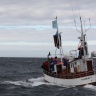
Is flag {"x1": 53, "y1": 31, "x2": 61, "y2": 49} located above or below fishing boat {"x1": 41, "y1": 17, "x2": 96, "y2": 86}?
above

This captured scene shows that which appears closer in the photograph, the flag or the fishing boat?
the fishing boat

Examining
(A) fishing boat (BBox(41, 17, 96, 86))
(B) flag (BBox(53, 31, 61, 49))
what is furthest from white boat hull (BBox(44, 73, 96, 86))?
(B) flag (BBox(53, 31, 61, 49))

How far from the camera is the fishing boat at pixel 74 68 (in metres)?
41.4

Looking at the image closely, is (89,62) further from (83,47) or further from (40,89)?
(40,89)

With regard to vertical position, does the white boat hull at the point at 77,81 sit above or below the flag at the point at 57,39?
below

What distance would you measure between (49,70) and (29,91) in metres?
9.18

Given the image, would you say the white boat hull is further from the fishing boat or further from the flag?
the flag

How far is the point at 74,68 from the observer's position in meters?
44.2

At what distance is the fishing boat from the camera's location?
41406 millimetres

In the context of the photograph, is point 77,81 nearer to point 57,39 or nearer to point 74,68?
point 74,68

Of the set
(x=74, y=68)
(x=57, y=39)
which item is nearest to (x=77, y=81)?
(x=74, y=68)

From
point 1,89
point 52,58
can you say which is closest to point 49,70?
point 52,58

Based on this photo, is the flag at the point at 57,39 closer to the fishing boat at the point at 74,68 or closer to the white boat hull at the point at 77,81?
A: the fishing boat at the point at 74,68

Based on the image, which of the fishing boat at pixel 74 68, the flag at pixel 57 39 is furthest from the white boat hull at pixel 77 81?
the flag at pixel 57 39
